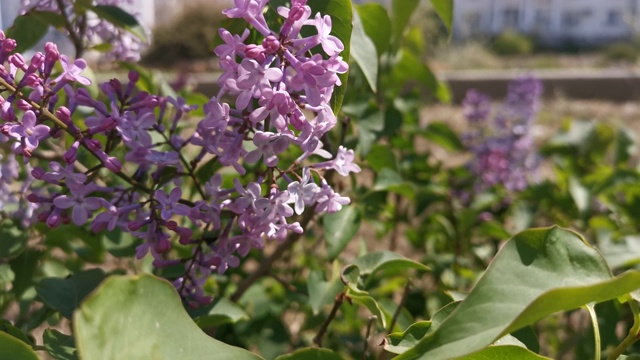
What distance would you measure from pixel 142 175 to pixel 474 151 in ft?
3.96

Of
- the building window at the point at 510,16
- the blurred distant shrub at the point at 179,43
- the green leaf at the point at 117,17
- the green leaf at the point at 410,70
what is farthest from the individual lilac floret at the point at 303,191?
the building window at the point at 510,16

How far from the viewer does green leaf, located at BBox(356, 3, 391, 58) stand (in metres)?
0.95

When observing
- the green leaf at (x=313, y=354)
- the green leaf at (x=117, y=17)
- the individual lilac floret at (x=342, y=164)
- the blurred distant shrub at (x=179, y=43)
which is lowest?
the blurred distant shrub at (x=179, y=43)

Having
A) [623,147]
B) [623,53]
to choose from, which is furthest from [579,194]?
[623,53]

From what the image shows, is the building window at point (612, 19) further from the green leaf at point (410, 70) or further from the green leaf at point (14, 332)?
the green leaf at point (14, 332)

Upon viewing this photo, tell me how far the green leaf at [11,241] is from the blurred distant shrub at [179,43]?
8.19 metres

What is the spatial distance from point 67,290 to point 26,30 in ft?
1.27

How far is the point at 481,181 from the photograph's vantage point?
1765 mm

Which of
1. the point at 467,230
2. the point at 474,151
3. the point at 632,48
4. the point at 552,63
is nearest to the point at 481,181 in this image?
the point at 474,151

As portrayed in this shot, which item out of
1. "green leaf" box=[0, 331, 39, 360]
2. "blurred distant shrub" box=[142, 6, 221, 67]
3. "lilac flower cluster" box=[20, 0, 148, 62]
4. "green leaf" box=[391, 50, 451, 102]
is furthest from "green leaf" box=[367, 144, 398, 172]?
"blurred distant shrub" box=[142, 6, 221, 67]

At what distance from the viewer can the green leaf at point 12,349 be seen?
46 centimetres

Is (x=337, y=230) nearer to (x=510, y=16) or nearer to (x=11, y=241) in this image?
(x=11, y=241)

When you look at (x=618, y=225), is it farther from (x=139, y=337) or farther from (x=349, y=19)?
(x=139, y=337)

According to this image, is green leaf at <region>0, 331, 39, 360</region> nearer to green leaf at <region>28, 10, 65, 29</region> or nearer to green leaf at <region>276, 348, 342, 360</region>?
green leaf at <region>276, 348, 342, 360</region>
